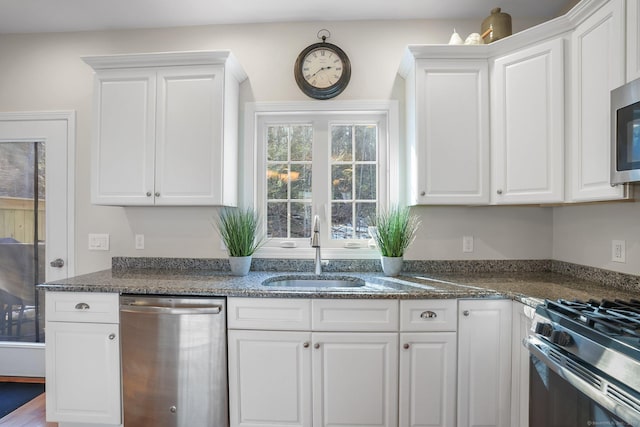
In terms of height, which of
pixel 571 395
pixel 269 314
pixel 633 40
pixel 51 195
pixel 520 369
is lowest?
pixel 520 369

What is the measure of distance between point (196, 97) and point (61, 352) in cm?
163

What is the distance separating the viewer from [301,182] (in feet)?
8.12

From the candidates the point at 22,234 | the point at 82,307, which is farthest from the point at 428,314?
the point at 22,234

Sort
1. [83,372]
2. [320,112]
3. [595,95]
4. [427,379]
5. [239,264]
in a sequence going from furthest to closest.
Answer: [320,112] < [239,264] < [83,372] < [427,379] < [595,95]

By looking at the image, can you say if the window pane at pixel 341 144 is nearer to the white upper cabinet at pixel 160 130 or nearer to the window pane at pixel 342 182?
the window pane at pixel 342 182

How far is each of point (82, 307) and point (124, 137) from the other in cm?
103

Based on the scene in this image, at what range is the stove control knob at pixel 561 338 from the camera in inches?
46.0

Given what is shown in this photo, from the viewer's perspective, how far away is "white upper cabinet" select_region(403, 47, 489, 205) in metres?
2.03

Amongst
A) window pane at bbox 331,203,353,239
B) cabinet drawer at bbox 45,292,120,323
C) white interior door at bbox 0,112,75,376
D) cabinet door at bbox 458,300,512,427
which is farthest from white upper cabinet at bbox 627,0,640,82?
white interior door at bbox 0,112,75,376

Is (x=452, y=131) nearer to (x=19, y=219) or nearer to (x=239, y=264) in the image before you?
(x=239, y=264)

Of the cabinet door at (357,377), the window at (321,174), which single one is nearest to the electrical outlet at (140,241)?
the window at (321,174)

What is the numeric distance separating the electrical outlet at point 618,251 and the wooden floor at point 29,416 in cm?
330

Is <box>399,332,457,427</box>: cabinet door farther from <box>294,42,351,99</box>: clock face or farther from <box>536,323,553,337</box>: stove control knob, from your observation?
<box>294,42,351,99</box>: clock face

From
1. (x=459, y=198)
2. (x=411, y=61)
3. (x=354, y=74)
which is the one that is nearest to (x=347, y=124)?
(x=354, y=74)
